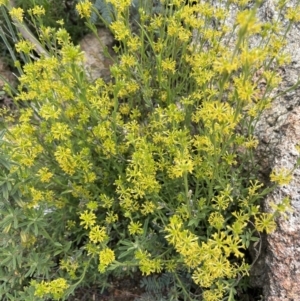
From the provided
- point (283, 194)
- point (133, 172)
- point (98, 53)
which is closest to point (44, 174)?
point (133, 172)

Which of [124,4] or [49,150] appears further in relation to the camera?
[49,150]

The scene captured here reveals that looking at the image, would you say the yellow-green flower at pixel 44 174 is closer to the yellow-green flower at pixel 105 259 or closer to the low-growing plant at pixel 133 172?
the low-growing plant at pixel 133 172

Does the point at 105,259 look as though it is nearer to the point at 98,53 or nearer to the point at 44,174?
the point at 44,174

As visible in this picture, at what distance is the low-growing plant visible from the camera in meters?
1.70

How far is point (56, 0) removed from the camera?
351cm

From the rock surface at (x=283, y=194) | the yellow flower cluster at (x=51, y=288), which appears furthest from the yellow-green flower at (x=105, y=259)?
the rock surface at (x=283, y=194)

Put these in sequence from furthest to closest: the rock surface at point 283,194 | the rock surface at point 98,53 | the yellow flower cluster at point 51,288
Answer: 1. the rock surface at point 98,53
2. the rock surface at point 283,194
3. the yellow flower cluster at point 51,288

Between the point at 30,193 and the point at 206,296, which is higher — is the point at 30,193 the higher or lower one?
the higher one

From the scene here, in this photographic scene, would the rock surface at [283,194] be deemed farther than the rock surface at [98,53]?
No

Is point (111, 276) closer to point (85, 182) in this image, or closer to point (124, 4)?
point (85, 182)

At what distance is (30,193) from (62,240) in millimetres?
393

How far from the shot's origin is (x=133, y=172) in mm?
1689

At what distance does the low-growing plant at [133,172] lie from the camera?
1700 millimetres

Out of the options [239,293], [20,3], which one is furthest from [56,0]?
[239,293]
